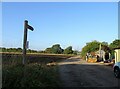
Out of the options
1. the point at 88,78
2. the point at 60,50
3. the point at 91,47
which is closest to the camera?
the point at 88,78

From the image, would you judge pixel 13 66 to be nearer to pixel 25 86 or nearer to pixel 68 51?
pixel 25 86

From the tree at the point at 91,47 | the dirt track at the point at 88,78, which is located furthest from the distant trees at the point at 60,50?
the dirt track at the point at 88,78

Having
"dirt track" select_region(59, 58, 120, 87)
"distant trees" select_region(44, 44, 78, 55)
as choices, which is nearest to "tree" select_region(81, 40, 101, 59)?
"dirt track" select_region(59, 58, 120, 87)

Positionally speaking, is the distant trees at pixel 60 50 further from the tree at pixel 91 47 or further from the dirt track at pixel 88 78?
the dirt track at pixel 88 78

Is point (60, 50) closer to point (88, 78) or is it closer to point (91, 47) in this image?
point (91, 47)

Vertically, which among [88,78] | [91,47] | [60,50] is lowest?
[88,78]

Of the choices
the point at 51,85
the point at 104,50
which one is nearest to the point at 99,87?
the point at 51,85

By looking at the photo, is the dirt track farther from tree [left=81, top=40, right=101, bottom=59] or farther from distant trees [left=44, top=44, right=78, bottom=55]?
distant trees [left=44, top=44, right=78, bottom=55]

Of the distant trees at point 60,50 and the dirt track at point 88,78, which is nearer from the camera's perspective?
the dirt track at point 88,78

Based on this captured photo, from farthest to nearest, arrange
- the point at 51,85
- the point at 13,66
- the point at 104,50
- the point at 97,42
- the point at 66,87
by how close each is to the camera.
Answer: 1. the point at 97,42
2. the point at 104,50
3. the point at 66,87
4. the point at 13,66
5. the point at 51,85

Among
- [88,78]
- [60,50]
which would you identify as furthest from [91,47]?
[60,50]

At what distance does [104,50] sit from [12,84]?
42.9 meters

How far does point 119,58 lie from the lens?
32.0 metres

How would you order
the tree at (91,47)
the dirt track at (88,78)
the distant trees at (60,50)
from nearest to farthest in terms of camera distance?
the dirt track at (88,78) < the tree at (91,47) < the distant trees at (60,50)
